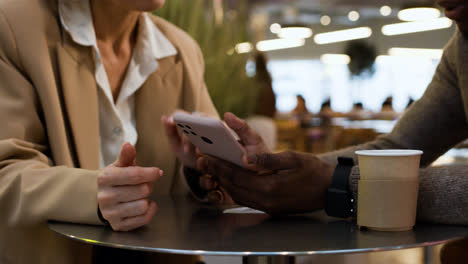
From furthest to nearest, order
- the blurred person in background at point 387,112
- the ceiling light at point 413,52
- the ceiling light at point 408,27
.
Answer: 1. the ceiling light at point 413,52
2. the ceiling light at point 408,27
3. the blurred person in background at point 387,112

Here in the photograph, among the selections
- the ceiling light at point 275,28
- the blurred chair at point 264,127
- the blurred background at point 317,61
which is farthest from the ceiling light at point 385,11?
the blurred chair at point 264,127

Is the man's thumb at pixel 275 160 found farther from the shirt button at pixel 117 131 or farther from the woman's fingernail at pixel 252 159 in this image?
the shirt button at pixel 117 131

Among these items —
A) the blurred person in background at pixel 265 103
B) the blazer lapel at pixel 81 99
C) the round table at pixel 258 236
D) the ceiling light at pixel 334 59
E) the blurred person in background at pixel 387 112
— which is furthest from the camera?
the ceiling light at pixel 334 59

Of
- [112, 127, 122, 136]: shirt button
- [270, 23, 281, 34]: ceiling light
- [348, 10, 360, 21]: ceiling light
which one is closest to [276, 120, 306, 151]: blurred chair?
[112, 127, 122, 136]: shirt button

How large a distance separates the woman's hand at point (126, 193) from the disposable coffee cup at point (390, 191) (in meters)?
0.36

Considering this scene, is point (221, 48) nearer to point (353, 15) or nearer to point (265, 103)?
point (265, 103)

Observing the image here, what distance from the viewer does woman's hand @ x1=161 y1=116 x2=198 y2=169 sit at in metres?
1.24

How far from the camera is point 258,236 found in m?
0.80

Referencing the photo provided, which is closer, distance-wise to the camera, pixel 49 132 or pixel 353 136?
pixel 49 132

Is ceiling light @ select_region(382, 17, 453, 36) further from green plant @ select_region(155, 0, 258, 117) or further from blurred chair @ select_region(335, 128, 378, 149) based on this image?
green plant @ select_region(155, 0, 258, 117)

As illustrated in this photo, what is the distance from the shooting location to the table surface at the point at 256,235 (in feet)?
2.32

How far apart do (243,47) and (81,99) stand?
240cm

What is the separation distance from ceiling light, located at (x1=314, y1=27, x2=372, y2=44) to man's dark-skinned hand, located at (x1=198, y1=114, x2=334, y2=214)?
1421 cm

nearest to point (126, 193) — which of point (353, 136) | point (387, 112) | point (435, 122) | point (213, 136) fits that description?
point (213, 136)
